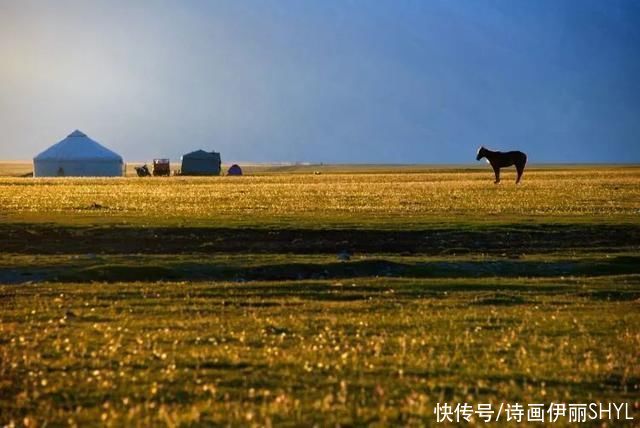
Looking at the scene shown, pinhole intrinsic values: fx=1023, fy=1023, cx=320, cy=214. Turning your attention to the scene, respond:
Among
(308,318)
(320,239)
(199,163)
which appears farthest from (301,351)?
(199,163)

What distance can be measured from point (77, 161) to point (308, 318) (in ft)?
475

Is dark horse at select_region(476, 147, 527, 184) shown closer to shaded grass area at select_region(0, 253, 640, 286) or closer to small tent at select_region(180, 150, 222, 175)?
shaded grass area at select_region(0, 253, 640, 286)

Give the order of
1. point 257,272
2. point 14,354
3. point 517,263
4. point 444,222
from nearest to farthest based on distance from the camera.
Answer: point 14,354 < point 257,272 < point 517,263 < point 444,222

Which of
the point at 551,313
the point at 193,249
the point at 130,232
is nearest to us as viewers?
the point at 551,313

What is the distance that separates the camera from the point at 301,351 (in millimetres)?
15844

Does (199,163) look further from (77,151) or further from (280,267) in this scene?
(280,267)

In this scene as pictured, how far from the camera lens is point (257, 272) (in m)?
28.4

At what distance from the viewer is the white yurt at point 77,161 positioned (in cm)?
15812

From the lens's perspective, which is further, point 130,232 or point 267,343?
point 130,232

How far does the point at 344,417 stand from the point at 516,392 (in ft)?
→ 8.88

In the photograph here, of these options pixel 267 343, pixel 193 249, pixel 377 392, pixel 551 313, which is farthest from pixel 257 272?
pixel 377 392

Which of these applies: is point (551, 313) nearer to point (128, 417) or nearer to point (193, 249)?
point (128, 417)

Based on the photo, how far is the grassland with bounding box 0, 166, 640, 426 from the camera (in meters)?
13.0

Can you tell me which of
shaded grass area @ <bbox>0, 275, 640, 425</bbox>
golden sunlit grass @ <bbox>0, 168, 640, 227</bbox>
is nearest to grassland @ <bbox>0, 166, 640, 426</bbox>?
shaded grass area @ <bbox>0, 275, 640, 425</bbox>
